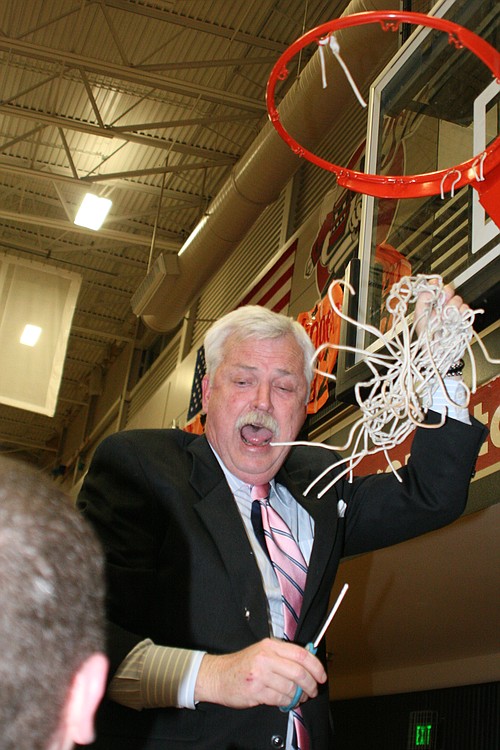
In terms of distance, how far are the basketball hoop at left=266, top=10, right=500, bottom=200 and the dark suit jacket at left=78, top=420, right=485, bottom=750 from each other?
0.76m

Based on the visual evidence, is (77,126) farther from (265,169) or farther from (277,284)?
(277,284)

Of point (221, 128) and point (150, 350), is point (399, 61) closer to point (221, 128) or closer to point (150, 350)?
point (221, 128)

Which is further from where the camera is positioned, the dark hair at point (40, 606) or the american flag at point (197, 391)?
the american flag at point (197, 391)

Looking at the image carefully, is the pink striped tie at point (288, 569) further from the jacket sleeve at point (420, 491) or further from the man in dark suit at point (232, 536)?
the jacket sleeve at point (420, 491)

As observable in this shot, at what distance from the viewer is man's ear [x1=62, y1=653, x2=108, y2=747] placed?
710 mm

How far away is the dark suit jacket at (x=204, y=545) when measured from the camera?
1774 millimetres

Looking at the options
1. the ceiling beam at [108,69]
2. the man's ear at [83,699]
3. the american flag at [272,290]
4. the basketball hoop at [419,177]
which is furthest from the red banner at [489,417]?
the ceiling beam at [108,69]

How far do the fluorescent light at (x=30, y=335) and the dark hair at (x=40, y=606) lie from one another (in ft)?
31.3

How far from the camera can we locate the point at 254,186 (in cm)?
855

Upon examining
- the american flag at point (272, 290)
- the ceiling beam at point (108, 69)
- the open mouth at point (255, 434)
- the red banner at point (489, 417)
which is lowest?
the open mouth at point (255, 434)

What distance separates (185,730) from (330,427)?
16.5 ft

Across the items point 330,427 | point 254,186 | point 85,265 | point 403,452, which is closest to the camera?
point 403,452

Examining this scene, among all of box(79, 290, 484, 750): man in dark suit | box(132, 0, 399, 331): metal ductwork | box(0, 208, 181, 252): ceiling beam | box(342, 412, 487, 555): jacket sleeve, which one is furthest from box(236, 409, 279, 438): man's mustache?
box(0, 208, 181, 252): ceiling beam

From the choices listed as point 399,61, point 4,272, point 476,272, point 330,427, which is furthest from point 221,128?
point 476,272
